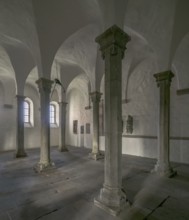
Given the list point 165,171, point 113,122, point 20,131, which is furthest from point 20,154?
point 113,122

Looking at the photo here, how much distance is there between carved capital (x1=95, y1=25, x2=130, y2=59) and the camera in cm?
345

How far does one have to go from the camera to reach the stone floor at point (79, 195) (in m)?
3.20

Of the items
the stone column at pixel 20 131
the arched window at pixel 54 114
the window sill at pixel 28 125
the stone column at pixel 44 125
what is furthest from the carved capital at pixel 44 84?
the arched window at pixel 54 114

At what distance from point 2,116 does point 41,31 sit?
9133 millimetres

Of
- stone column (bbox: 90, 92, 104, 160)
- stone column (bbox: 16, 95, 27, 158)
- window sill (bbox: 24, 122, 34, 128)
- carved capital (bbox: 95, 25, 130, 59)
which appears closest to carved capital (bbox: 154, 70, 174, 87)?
carved capital (bbox: 95, 25, 130, 59)

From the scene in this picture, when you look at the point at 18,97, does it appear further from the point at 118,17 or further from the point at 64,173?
the point at 118,17

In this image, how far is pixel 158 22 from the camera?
5441 mm

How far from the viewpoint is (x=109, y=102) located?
11.4ft

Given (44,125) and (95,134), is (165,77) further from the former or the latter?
(44,125)

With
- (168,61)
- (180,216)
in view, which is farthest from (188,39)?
(180,216)

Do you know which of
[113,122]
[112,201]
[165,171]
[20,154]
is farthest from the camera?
[20,154]

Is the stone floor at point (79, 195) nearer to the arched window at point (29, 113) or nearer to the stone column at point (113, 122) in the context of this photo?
the stone column at point (113, 122)

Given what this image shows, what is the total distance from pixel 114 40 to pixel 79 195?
152 inches

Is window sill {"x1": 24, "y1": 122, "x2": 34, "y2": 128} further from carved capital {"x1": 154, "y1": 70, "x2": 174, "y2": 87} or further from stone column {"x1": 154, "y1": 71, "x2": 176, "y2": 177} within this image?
carved capital {"x1": 154, "y1": 70, "x2": 174, "y2": 87}
